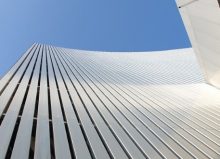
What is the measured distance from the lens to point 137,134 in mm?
6828

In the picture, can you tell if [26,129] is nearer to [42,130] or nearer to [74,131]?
[42,130]

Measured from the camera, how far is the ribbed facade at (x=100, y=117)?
17.7 ft

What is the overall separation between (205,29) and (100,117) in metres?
Result: 4.07

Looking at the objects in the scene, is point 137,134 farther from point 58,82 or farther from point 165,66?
point 165,66

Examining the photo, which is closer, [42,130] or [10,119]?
[42,130]

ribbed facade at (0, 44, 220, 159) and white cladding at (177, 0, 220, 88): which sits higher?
white cladding at (177, 0, 220, 88)

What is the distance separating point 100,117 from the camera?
748 cm

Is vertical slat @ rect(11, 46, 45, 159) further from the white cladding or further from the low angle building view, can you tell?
the white cladding

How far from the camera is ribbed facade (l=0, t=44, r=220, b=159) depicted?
5383mm

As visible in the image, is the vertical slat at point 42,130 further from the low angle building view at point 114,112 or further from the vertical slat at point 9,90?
the vertical slat at point 9,90

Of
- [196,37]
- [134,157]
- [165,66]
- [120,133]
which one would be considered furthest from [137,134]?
[165,66]

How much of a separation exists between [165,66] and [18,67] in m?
10.4

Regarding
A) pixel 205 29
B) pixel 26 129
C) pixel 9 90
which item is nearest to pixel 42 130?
pixel 26 129

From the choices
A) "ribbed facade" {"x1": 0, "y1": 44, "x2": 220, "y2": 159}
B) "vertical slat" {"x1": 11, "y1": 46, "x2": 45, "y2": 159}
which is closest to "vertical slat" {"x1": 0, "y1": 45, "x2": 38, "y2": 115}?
"ribbed facade" {"x1": 0, "y1": 44, "x2": 220, "y2": 159}
